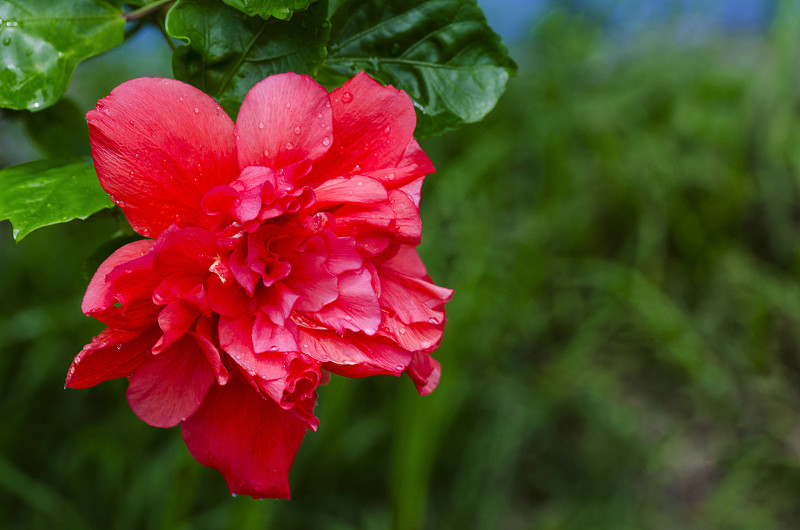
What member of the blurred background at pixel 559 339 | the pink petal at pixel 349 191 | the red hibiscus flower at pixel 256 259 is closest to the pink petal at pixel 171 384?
the red hibiscus flower at pixel 256 259

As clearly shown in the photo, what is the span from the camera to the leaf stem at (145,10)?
354mm

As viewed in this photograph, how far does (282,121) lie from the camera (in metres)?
0.32

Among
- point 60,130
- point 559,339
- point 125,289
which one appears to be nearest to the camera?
point 125,289

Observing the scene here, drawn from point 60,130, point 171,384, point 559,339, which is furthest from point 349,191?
point 559,339

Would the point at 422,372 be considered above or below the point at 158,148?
below

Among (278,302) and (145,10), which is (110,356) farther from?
(145,10)

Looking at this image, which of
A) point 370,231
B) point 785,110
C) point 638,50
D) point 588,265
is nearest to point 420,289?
point 370,231

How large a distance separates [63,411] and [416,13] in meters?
1.40

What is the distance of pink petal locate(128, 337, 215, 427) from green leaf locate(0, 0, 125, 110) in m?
0.14

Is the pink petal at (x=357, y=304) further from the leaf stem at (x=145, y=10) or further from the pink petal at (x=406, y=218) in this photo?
the leaf stem at (x=145, y=10)

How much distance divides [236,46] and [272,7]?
0.05 m

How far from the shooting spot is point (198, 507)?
1.37m

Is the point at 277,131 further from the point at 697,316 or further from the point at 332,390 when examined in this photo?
the point at 697,316

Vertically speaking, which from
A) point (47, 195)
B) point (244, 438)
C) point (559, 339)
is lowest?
point (559, 339)
